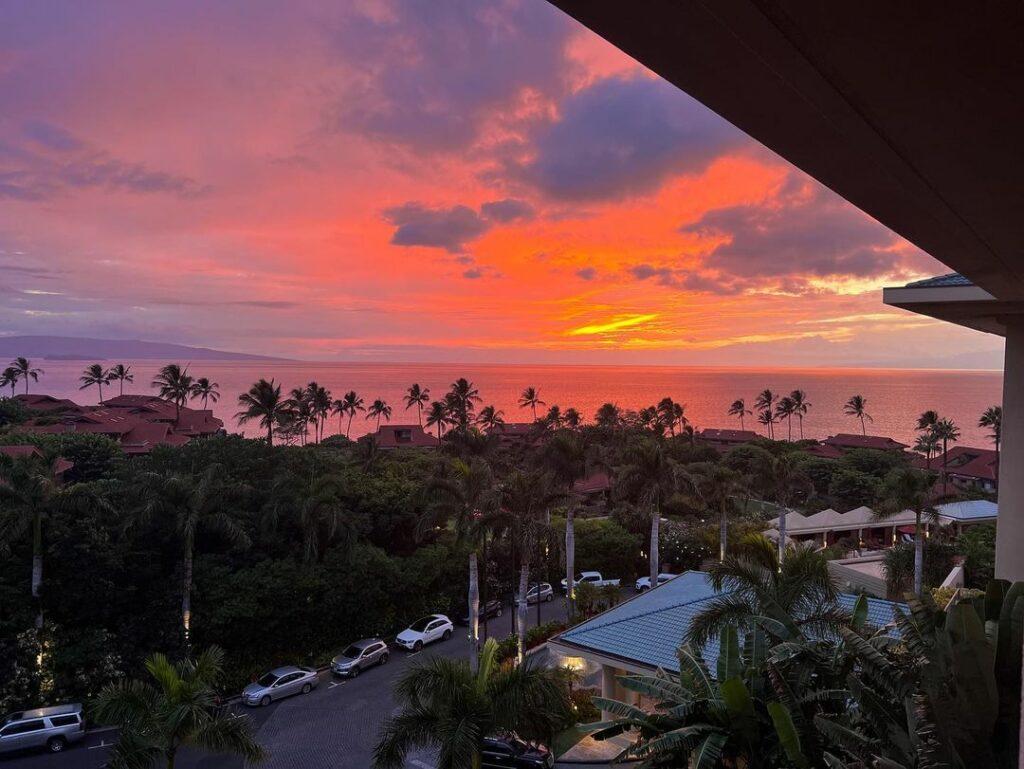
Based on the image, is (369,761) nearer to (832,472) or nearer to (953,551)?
(953,551)

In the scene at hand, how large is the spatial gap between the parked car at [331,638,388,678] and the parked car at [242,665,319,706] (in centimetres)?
96

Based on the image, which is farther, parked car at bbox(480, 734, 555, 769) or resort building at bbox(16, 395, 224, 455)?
resort building at bbox(16, 395, 224, 455)

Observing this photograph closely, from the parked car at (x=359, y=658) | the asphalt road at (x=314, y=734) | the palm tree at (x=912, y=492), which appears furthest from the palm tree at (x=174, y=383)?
the palm tree at (x=912, y=492)

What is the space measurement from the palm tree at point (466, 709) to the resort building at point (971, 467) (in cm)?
6042

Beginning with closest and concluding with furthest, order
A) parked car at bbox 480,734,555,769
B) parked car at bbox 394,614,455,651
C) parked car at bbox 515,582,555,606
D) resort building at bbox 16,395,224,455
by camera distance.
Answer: parked car at bbox 480,734,555,769 → parked car at bbox 394,614,455,651 → parked car at bbox 515,582,555,606 → resort building at bbox 16,395,224,455

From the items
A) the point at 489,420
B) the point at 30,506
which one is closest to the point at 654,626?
the point at 30,506

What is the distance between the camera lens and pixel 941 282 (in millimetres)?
Answer: 9438

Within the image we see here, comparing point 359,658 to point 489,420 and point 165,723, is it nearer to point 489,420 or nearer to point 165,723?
point 165,723

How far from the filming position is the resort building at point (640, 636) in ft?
48.7

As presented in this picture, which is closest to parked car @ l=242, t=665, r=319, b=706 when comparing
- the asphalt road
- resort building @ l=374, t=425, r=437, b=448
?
the asphalt road

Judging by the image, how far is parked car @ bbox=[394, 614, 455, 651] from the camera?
78.4ft

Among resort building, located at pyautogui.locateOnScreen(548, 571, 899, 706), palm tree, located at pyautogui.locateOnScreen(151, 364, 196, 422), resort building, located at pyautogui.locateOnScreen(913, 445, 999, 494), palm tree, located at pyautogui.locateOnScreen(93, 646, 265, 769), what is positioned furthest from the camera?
resort building, located at pyautogui.locateOnScreen(913, 445, 999, 494)

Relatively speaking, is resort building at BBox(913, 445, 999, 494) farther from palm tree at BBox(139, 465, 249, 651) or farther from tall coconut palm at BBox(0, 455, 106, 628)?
tall coconut palm at BBox(0, 455, 106, 628)

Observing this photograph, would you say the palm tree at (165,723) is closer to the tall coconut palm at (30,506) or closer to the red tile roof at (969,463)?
the tall coconut palm at (30,506)
